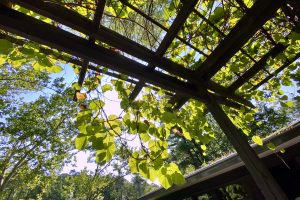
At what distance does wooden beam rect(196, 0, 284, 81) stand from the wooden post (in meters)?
0.30

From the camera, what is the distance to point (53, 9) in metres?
1.40

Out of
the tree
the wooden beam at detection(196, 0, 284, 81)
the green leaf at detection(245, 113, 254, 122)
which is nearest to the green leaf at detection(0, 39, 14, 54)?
the wooden beam at detection(196, 0, 284, 81)

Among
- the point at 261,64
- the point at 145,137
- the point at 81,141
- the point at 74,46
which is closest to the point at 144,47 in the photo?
the point at 74,46

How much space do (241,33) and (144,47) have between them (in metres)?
0.76

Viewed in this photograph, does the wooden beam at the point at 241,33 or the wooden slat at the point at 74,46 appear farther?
the wooden beam at the point at 241,33

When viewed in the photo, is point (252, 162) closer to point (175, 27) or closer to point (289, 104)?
point (175, 27)

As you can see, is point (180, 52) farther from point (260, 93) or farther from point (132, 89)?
point (260, 93)

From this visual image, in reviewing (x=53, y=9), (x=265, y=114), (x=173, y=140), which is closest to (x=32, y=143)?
(x=53, y=9)

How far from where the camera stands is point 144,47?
6.02ft

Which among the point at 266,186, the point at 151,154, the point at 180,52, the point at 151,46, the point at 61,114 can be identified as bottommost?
the point at 266,186

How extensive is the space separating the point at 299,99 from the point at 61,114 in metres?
14.6

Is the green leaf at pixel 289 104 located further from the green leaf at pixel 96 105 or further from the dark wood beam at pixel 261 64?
the green leaf at pixel 96 105

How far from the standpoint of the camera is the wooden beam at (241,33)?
1.71 metres

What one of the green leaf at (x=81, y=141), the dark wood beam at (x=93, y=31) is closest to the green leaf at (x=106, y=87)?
the dark wood beam at (x=93, y=31)
